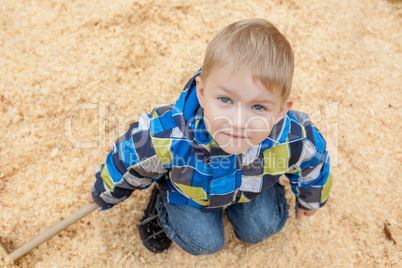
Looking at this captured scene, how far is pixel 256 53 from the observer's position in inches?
37.5

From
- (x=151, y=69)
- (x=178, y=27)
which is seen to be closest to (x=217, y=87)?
(x=151, y=69)

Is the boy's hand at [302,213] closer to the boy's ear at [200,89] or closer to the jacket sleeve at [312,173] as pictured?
the jacket sleeve at [312,173]

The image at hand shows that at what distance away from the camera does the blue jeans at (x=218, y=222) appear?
4.63ft

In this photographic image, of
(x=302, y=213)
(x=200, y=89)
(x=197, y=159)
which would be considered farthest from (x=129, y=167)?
(x=302, y=213)

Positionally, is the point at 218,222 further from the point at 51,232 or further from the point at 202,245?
the point at 51,232

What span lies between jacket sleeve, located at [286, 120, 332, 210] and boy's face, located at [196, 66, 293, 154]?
0.27 m

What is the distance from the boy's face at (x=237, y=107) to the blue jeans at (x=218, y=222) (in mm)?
515

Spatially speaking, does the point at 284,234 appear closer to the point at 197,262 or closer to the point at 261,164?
the point at 197,262

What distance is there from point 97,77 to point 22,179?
2.09 ft

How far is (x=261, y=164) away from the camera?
1.20 meters

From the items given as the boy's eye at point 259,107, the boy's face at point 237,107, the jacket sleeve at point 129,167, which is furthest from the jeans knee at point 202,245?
the boy's eye at point 259,107

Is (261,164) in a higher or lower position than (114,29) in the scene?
lower

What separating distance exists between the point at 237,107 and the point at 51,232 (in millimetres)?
940

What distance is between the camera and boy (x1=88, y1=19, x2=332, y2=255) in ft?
3.18
